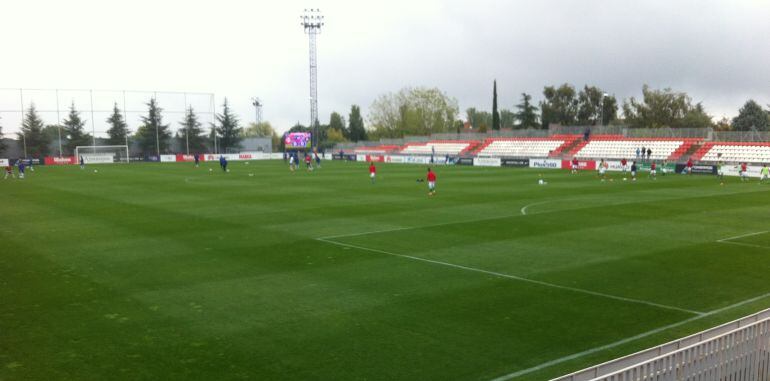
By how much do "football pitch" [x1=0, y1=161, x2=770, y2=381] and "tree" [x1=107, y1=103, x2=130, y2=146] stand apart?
63.7 meters

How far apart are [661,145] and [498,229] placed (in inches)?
1939

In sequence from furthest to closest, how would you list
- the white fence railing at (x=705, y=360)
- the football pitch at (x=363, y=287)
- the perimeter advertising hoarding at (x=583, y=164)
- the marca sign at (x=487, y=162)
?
the marca sign at (x=487, y=162) < the perimeter advertising hoarding at (x=583, y=164) < the football pitch at (x=363, y=287) < the white fence railing at (x=705, y=360)

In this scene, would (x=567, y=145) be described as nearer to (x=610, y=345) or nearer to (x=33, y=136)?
(x=610, y=345)

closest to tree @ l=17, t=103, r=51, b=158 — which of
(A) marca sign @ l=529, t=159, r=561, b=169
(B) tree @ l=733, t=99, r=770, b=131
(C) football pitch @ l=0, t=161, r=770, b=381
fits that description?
(C) football pitch @ l=0, t=161, r=770, b=381

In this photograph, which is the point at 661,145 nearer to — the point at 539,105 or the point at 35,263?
the point at 539,105

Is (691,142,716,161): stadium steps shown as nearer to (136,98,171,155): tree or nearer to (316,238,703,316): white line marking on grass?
(316,238,703,316): white line marking on grass

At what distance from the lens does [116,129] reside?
284 ft

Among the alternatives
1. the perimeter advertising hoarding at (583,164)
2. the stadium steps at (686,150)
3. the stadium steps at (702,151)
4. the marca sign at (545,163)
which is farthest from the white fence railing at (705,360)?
the stadium steps at (686,150)

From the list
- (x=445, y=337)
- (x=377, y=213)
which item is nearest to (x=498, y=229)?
(x=377, y=213)

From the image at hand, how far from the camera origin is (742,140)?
2233 inches

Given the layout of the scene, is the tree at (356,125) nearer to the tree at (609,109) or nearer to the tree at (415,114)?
the tree at (415,114)

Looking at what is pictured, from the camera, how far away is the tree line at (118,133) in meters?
80.4

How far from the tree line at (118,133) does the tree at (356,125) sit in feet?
121

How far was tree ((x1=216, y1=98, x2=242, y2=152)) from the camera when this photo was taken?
99.0 m
